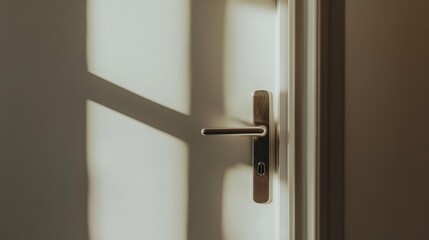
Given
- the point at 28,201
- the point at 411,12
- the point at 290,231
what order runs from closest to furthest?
1. the point at 411,12
2. the point at 290,231
3. the point at 28,201

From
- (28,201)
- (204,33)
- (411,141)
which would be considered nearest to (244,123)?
(204,33)

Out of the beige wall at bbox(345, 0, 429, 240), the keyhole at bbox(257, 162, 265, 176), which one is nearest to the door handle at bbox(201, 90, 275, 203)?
the keyhole at bbox(257, 162, 265, 176)

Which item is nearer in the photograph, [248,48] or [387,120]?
[387,120]

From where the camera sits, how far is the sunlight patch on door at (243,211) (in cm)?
87

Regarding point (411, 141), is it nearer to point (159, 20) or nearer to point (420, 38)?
point (420, 38)

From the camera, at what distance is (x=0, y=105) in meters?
0.88

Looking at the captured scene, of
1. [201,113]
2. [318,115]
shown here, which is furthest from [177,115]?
[318,115]

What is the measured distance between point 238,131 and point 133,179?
0.79 feet

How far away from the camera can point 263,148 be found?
857mm

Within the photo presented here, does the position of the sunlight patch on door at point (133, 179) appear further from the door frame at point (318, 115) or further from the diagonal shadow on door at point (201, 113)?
the door frame at point (318, 115)

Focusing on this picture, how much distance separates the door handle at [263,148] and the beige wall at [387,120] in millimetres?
218

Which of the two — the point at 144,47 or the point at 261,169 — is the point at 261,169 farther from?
the point at 144,47

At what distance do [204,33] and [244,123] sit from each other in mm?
197

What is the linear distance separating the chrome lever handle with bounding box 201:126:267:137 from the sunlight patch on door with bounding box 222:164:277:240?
0.24 feet
